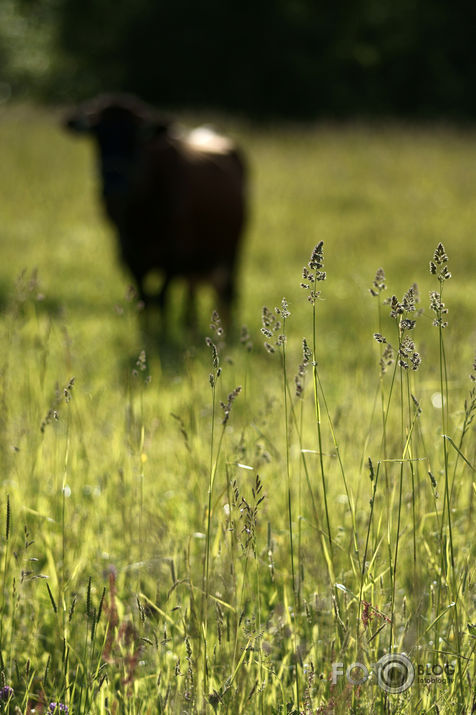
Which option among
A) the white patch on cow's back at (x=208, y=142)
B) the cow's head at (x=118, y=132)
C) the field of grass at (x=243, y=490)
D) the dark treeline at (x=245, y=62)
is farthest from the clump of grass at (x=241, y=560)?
the dark treeline at (x=245, y=62)

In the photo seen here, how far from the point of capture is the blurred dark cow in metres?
6.41

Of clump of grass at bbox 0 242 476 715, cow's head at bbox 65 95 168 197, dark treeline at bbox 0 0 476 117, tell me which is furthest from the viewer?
dark treeline at bbox 0 0 476 117

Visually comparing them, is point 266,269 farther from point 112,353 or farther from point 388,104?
point 388,104

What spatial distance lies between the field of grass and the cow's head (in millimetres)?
1211

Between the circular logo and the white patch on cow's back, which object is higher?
the white patch on cow's back

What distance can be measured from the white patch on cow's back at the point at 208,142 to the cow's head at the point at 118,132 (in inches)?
21.3

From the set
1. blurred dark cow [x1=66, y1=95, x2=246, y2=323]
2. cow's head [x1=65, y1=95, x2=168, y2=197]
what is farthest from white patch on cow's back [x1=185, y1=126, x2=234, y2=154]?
cow's head [x1=65, y1=95, x2=168, y2=197]

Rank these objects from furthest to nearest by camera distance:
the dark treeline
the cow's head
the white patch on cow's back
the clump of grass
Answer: the dark treeline → the white patch on cow's back → the cow's head → the clump of grass

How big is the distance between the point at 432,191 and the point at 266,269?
6.15 metres

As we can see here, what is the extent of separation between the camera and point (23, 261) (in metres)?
9.52

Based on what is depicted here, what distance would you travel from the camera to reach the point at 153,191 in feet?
21.5

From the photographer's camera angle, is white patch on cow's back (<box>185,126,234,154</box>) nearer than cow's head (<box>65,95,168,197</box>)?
No
